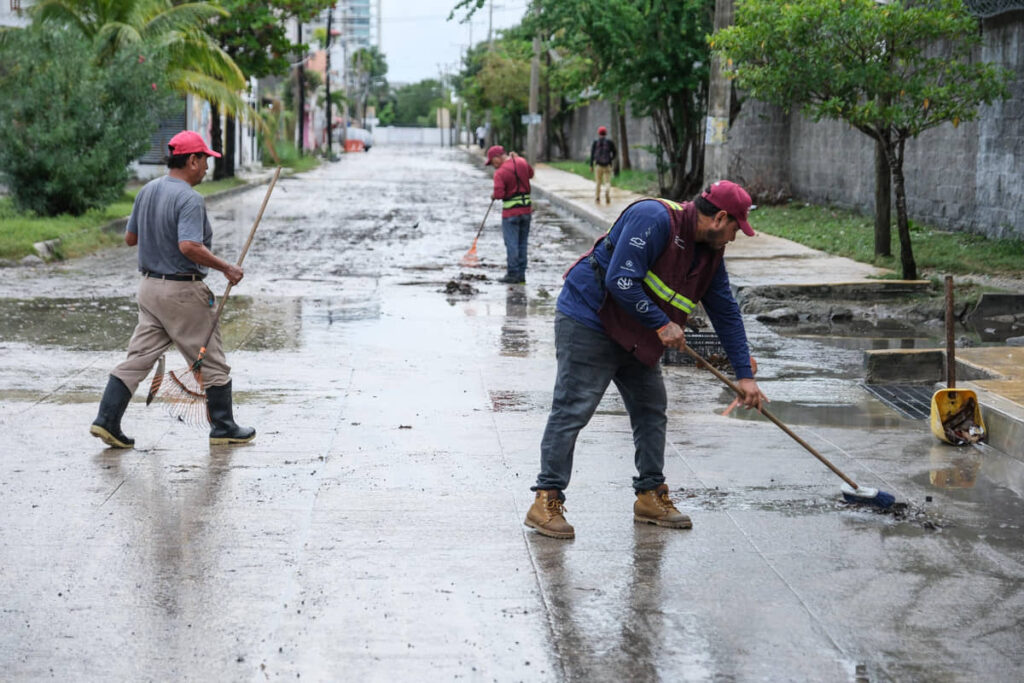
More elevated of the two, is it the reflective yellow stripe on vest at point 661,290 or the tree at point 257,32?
the tree at point 257,32

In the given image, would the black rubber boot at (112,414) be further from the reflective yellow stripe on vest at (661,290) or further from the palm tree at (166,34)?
the palm tree at (166,34)

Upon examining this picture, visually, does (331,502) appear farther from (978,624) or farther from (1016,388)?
(1016,388)

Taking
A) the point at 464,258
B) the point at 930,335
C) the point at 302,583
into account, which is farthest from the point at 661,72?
the point at 302,583

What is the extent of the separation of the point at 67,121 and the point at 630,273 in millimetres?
16515

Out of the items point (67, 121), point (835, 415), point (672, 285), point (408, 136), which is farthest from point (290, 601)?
point (408, 136)

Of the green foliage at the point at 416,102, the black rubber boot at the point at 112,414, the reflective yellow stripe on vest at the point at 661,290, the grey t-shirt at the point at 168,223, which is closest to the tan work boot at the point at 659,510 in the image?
the reflective yellow stripe on vest at the point at 661,290

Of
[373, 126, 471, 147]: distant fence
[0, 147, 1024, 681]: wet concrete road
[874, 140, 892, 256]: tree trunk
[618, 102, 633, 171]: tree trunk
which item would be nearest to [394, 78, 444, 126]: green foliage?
[373, 126, 471, 147]: distant fence

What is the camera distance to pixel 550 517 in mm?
5879

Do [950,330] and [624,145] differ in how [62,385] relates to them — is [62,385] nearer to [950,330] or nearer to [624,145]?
[950,330]

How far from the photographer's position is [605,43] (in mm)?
25359

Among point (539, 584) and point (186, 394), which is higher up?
point (186, 394)

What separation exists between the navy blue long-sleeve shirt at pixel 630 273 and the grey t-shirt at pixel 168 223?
244 cm

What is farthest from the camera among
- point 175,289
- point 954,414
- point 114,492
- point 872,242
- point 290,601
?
point 872,242

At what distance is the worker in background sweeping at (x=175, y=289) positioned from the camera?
7277mm
